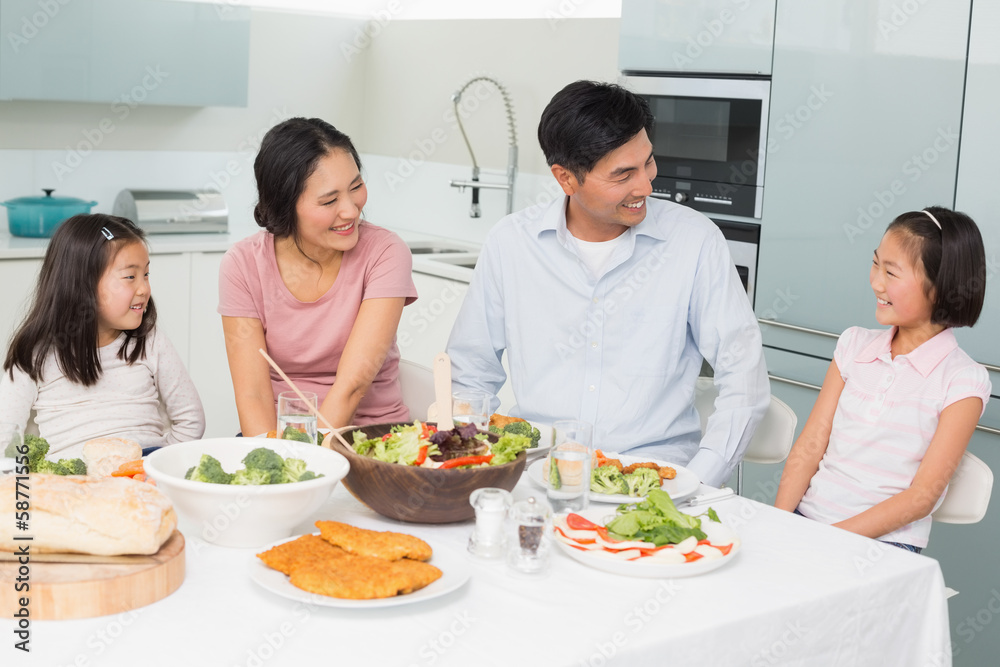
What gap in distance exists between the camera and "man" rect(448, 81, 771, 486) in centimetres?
206

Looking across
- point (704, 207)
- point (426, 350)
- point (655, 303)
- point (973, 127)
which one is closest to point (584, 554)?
point (655, 303)

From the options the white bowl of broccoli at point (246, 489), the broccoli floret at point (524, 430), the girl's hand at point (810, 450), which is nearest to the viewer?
the white bowl of broccoli at point (246, 489)

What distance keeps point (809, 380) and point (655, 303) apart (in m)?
0.88

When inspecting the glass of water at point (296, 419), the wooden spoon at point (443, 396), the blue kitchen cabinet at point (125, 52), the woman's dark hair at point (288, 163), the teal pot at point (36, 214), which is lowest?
the glass of water at point (296, 419)

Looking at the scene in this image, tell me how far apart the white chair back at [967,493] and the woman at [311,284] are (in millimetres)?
1107

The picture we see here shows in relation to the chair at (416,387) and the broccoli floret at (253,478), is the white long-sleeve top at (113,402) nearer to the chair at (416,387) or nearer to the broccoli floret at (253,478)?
the chair at (416,387)

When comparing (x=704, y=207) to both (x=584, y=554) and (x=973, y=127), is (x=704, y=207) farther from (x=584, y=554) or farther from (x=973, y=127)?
(x=584, y=554)

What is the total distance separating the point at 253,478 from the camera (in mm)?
1269

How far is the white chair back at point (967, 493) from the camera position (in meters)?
1.81

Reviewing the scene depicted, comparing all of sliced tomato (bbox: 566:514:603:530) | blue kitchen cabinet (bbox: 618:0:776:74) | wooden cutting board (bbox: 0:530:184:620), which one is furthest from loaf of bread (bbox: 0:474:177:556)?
blue kitchen cabinet (bbox: 618:0:776:74)

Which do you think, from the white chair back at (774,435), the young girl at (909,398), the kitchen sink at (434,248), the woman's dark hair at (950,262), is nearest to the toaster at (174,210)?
the kitchen sink at (434,248)

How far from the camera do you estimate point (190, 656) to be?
99 cm

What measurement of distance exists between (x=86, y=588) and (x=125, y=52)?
320 centimetres

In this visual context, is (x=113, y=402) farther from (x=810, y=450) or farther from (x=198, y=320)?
(x=198, y=320)
